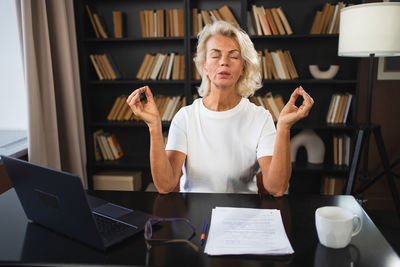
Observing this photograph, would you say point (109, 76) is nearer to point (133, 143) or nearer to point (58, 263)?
point (133, 143)

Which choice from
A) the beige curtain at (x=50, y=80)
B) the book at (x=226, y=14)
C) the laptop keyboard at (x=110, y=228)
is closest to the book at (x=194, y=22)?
the book at (x=226, y=14)

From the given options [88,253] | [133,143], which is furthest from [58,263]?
[133,143]

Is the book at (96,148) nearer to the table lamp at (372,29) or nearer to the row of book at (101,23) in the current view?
the row of book at (101,23)

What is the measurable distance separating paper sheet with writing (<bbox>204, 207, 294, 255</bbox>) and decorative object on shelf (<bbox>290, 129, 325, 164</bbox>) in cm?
211

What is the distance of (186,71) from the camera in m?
3.09

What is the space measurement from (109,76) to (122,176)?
909 mm

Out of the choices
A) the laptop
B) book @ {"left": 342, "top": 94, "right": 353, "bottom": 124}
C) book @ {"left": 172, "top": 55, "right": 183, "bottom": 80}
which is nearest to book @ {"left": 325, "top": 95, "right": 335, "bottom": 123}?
book @ {"left": 342, "top": 94, "right": 353, "bottom": 124}

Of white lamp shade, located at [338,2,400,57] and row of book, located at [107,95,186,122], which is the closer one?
white lamp shade, located at [338,2,400,57]

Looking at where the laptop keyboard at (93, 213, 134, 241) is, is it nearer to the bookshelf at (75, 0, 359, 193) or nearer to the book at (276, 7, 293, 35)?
the bookshelf at (75, 0, 359, 193)

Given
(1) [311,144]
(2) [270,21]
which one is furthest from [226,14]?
(1) [311,144]

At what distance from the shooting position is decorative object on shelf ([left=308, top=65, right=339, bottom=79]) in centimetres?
302

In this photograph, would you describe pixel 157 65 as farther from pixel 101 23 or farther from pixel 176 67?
pixel 101 23

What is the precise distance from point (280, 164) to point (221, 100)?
47 cm

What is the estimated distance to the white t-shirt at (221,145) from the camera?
1641 mm
